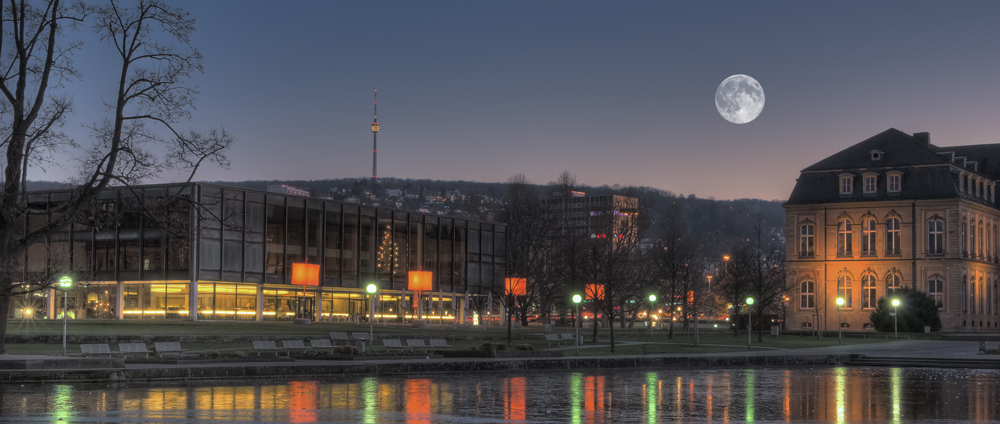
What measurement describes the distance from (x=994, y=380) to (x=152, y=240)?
5302 cm

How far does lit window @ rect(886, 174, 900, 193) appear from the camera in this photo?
80438 millimetres

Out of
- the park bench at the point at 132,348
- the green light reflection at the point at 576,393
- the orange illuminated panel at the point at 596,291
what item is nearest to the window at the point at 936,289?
the orange illuminated panel at the point at 596,291

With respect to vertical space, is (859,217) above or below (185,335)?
above

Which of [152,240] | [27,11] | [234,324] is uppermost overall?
[27,11]

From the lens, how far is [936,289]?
259 feet

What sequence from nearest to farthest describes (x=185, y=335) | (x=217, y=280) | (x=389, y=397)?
1. (x=389, y=397)
2. (x=185, y=335)
3. (x=217, y=280)

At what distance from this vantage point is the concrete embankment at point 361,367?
2458 cm

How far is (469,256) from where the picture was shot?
287ft

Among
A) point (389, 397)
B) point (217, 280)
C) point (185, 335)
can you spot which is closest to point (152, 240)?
point (217, 280)

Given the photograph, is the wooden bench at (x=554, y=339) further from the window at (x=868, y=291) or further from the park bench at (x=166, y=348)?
the window at (x=868, y=291)

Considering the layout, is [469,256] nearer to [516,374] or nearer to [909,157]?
[909,157]

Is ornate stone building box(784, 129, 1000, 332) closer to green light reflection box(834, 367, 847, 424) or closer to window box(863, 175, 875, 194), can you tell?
window box(863, 175, 875, 194)

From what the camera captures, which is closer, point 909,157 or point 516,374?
point 516,374

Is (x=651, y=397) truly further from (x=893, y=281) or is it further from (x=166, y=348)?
(x=893, y=281)
